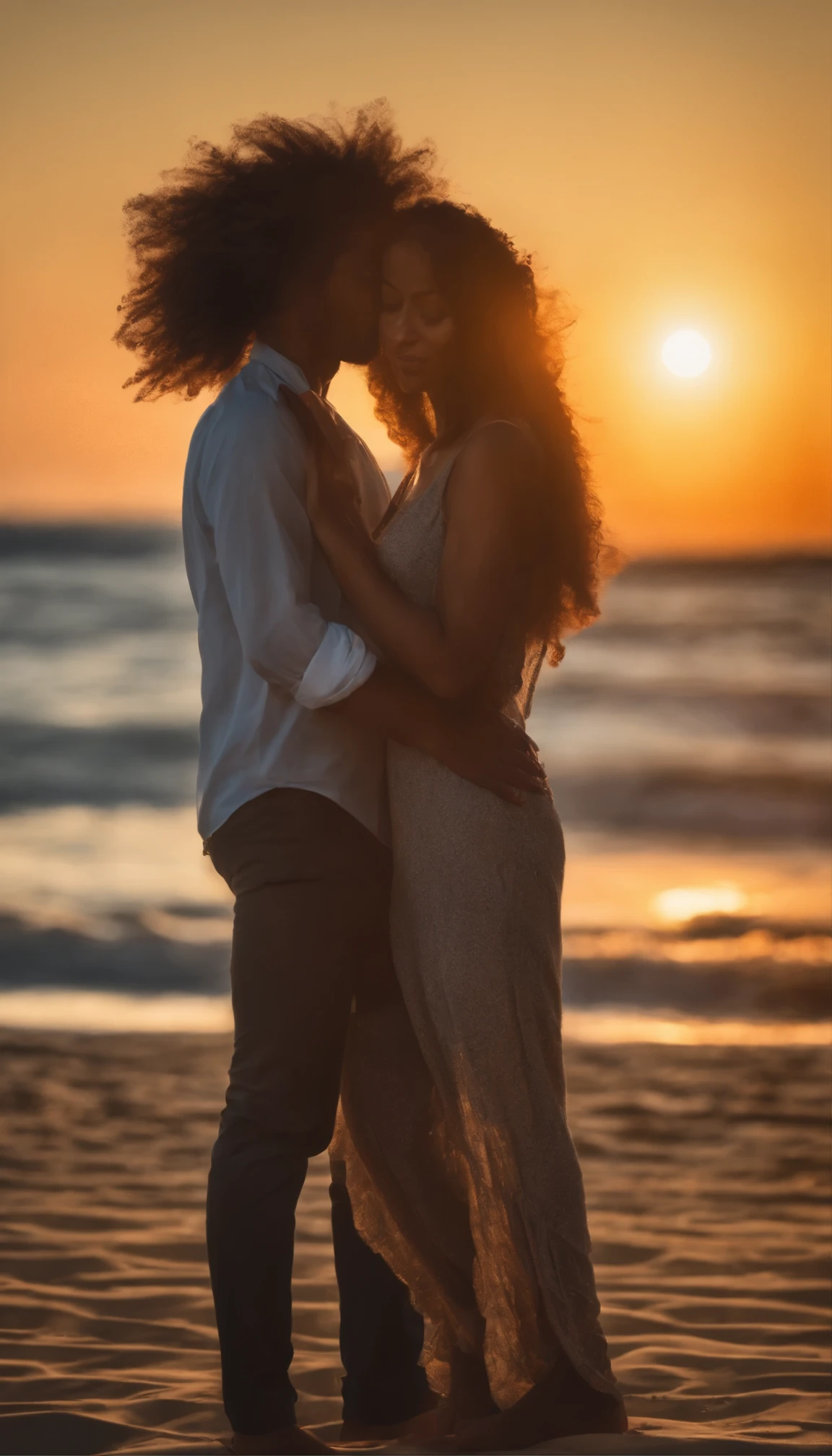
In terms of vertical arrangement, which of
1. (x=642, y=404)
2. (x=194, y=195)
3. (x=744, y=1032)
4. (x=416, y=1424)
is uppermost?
(x=642, y=404)

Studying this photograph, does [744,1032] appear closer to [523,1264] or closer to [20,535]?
[523,1264]

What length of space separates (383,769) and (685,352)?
296 inches

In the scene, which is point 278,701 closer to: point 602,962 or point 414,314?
point 414,314

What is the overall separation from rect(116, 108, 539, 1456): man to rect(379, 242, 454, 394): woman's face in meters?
0.05

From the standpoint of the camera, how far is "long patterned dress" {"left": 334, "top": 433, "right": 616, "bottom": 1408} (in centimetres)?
277

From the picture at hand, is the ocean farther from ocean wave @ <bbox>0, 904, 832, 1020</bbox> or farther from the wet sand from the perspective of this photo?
the wet sand

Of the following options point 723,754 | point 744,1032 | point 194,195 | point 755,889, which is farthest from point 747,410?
point 194,195

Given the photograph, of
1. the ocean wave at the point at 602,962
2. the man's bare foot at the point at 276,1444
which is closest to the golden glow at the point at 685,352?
the ocean wave at the point at 602,962

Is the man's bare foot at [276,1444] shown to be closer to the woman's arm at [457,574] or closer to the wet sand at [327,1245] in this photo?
the wet sand at [327,1245]

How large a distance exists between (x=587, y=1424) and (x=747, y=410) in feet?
41.7

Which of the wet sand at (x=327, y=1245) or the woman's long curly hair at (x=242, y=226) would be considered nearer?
the woman's long curly hair at (x=242, y=226)

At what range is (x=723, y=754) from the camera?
49.9 feet

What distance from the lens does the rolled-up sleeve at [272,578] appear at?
2.63 meters

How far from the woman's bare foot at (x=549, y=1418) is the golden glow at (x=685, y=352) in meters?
7.23
